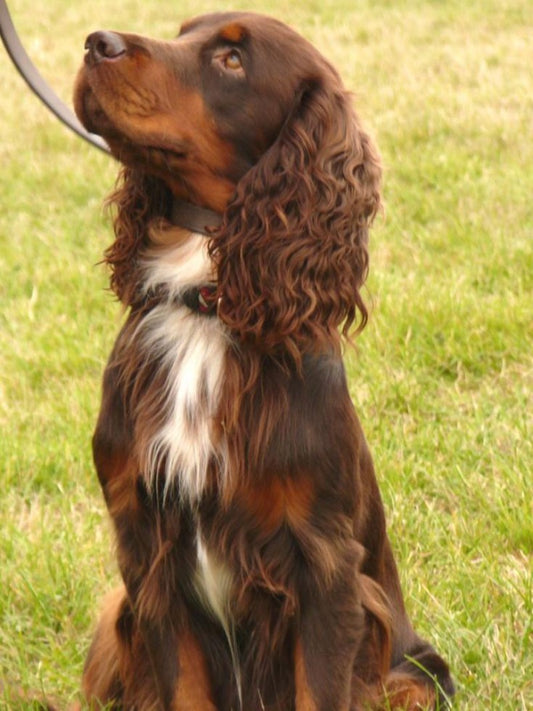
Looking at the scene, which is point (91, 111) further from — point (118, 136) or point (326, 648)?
point (326, 648)

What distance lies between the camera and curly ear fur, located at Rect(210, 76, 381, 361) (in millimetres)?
2932

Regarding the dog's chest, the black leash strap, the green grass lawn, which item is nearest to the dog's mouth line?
the dog's chest

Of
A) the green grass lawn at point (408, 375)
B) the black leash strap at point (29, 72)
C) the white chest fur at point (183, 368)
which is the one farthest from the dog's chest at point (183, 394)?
the black leash strap at point (29, 72)

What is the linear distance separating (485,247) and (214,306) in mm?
3180

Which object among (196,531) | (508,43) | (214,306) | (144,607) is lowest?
(508,43)

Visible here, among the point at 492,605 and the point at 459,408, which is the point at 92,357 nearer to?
the point at 459,408

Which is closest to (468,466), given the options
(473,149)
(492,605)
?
(492,605)

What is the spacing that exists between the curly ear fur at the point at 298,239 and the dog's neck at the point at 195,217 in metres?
0.07

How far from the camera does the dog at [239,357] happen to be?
9.50ft

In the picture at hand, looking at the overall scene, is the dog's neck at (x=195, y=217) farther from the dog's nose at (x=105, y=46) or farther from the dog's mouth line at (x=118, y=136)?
the dog's nose at (x=105, y=46)

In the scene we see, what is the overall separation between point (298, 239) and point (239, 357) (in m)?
0.30

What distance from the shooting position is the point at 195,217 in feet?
10.1

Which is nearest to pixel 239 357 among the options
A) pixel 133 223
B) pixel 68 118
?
pixel 133 223

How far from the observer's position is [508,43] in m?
10.1
